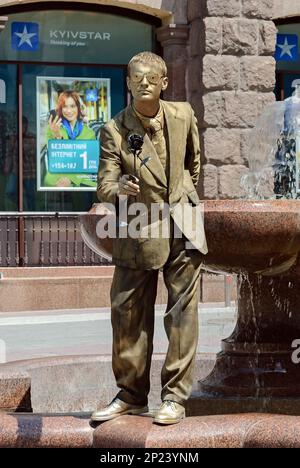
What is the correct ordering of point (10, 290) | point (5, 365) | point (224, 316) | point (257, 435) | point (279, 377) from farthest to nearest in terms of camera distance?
point (10, 290) < point (224, 316) < point (5, 365) < point (279, 377) < point (257, 435)

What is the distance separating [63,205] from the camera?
59.2 ft

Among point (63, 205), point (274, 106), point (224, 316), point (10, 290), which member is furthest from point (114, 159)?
point (63, 205)

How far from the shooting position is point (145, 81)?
5.18 metres

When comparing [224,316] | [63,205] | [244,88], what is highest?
[244,88]

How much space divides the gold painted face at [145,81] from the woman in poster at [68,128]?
42.0 feet

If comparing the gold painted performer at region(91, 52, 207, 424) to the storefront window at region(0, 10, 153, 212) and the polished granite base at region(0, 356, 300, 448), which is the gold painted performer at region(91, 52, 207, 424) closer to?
the polished granite base at region(0, 356, 300, 448)

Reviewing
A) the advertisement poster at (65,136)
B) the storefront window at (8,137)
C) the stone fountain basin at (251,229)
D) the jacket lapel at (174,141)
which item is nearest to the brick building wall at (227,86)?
the advertisement poster at (65,136)

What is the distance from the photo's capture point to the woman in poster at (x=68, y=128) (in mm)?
17922

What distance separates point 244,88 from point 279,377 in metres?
10.6

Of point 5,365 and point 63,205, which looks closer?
point 5,365

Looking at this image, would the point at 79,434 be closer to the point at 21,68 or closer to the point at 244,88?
the point at 244,88
